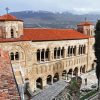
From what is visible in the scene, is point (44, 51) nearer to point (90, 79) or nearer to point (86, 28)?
point (90, 79)

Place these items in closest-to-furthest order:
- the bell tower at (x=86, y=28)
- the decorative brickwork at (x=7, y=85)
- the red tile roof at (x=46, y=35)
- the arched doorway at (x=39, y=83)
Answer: the decorative brickwork at (x=7, y=85)
the red tile roof at (x=46, y=35)
the arched doorway at (x=39, y=83)
the bell tower at (x=86, y=28)

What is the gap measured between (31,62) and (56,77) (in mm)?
7172

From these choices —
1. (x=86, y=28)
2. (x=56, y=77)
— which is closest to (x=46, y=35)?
(x=56, y=77)

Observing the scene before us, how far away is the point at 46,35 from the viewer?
40.2 m

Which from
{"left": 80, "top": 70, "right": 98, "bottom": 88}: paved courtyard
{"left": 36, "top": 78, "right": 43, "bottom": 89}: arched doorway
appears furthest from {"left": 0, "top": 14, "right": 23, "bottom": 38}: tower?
{"left": 80, "top": 70, "right": 98, "bottom": 88}: paved courtyard

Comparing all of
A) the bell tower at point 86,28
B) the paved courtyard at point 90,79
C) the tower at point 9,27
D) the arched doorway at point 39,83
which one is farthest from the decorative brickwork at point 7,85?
the bell tower at point 86,28

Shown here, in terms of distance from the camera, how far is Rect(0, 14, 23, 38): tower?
3425 cm

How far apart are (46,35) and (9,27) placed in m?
7.38

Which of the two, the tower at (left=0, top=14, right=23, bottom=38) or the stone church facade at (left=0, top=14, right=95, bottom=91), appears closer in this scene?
the tower at (left=0, top=14, right=23, bottom=38)

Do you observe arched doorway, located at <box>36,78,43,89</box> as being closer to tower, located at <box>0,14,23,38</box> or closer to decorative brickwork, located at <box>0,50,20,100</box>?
tower, located at <box>0,14,23,38</box>

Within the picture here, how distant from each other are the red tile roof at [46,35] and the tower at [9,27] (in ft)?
2.47

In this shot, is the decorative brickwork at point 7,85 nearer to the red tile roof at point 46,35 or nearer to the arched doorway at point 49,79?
the red tile roof at point 46,35

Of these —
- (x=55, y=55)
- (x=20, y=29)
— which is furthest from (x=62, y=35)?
(x=20, y=29)

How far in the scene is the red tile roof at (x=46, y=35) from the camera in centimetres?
3631
